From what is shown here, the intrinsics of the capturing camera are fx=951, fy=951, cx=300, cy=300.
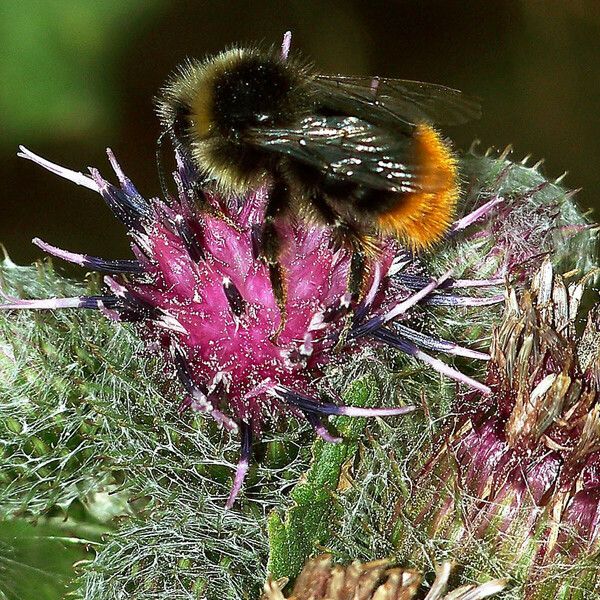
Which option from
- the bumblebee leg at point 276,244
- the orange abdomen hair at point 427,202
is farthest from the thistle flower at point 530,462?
the bumblebee leg at point 276,244

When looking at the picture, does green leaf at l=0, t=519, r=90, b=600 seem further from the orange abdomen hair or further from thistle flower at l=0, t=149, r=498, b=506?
the orange abdomen hair

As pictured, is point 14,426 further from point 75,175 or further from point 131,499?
point 75,175

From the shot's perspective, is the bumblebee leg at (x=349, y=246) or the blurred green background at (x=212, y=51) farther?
the blurred green background at (x=212, y=51)

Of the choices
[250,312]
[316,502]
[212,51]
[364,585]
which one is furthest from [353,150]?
[212,51]

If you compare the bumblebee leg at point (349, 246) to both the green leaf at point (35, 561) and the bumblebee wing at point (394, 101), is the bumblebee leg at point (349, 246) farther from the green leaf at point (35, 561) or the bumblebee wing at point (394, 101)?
the green leaf at point (35, 561)

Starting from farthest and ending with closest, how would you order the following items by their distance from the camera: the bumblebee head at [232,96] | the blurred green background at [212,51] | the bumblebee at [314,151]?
1. the blurred green background at [212,51]
2. the bumblebee head at [232,96]
3. the bumblebee at [314,151]

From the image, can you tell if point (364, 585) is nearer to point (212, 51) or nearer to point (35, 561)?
point (35, 561)

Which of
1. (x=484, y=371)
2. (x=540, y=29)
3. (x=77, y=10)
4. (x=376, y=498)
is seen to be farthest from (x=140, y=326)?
(x=540, y=29)
